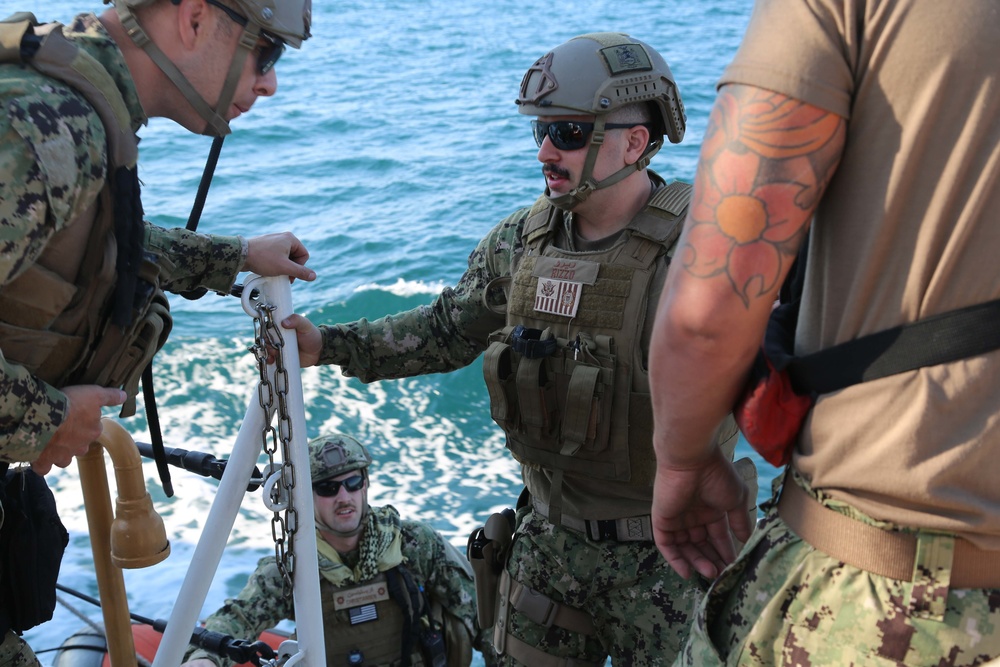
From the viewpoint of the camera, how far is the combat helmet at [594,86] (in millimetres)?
3082

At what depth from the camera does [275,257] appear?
2830 mm

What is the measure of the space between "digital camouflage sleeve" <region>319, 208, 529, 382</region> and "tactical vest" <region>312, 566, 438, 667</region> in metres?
1.44

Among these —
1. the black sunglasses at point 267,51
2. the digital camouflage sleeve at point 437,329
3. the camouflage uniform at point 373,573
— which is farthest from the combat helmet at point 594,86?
the camouflage uniform at point 373,573

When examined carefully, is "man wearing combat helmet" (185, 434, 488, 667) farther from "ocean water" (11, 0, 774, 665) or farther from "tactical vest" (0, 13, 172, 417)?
"tactical vest" (0, 13, 172, 417)

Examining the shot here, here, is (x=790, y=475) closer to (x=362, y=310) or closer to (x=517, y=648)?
(x=517, y=648)

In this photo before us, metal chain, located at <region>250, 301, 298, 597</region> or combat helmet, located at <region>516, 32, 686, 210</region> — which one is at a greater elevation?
combat helmet, located at <region>516, 32, 686, 210</region>

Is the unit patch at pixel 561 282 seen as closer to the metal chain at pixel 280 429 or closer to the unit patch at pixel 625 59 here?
the unit patch at pixel 625 59

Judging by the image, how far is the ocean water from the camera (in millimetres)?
7645

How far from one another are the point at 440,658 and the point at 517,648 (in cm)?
135

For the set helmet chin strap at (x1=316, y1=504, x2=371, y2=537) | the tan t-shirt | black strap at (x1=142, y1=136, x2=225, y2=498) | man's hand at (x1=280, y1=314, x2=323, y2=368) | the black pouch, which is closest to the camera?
the tan t-shirt

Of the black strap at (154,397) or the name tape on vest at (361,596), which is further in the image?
the name tape on vest at (361,596)

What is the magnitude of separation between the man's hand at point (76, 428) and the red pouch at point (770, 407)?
132 centimetres

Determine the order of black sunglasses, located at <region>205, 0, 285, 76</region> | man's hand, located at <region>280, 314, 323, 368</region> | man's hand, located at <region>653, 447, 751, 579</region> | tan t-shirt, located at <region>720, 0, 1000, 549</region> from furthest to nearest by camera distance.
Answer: man's hand, located at <region>280, 314, 323, 368</region>, black sunglasses, located at <region>205, 0, 285, 76</region>, man's hand, located at <region>653, 447, 751, 579</region>, tan t-shirt, located at <region>720, 0, 1000, 549</region>

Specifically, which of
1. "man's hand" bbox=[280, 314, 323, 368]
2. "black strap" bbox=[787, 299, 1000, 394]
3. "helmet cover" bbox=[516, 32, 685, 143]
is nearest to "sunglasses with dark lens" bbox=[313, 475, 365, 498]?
"man's hand" bbox=[280, 314, 323, 368]
